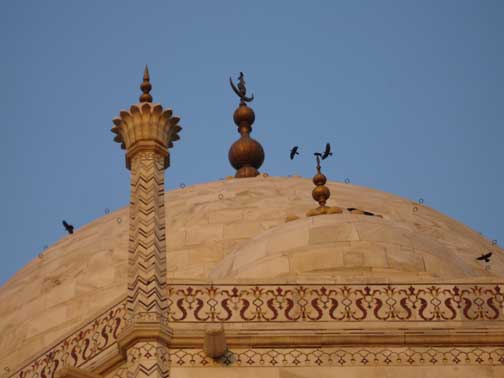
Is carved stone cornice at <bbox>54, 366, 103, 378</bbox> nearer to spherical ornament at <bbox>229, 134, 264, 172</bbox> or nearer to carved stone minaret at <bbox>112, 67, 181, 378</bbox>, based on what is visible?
carved stone minaret at <bbox>112, 67, 181, 378</bbox>

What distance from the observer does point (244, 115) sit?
20.5 m

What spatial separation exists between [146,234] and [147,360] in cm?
118

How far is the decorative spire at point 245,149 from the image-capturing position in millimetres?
19969

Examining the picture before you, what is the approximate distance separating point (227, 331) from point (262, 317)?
0.33 meters

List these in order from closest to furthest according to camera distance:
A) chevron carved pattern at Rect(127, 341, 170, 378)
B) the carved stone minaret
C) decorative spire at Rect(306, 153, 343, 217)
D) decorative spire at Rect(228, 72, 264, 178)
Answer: chevron carved pattern at Rect(127, 341, 170, 378)
the carved stone minaret
decorative spire at Rect(306, 153, 343, 217)
decorative spire at Rect(228, 72, 264, 178)

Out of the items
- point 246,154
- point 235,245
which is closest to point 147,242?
point 235,245

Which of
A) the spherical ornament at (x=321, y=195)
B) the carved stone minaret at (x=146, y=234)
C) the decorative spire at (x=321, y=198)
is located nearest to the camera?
the carved stone minaret at (x=146, y=234)

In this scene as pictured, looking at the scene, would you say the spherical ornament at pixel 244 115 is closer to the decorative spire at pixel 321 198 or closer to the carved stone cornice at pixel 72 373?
the decorative spire at pixel 321 198

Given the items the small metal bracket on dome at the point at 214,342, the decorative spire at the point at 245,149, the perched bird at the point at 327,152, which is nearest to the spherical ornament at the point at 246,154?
the decorative spire at the point at 245,149

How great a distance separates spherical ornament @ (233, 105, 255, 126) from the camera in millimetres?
20500

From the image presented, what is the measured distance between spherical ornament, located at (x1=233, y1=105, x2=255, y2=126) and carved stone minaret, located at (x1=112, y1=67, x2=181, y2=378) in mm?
9277

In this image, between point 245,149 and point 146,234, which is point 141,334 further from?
point 245,149

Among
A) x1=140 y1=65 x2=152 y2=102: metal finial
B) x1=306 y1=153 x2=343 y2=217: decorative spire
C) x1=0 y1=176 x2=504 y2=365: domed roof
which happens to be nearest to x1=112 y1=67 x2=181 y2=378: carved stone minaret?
x1=140 y1=65 x2=152 y2=102: metal finial

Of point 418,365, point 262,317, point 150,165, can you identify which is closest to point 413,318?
point 418,365
